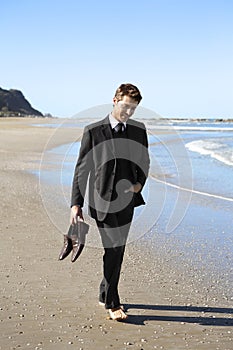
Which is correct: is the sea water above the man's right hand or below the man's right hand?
below

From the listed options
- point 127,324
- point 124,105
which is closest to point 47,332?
point 127,324

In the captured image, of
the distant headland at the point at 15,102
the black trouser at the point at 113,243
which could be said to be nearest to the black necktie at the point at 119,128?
Answer: the black trouser at the point at 113,243

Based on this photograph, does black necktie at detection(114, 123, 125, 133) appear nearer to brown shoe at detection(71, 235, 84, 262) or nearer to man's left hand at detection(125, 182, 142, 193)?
man's left hand at detection(125, 182, 142, 193)

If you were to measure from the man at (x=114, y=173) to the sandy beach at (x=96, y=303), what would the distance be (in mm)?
314

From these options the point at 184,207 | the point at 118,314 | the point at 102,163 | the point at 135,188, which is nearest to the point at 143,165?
the point at 135,188

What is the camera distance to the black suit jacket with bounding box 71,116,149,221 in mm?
4812

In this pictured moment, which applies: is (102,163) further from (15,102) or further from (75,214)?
(15,102)

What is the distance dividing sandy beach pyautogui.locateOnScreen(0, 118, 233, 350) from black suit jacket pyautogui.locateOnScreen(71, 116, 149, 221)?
0.93 m

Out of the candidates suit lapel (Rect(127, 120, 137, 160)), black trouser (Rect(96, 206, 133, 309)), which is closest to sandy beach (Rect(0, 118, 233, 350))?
black trouser (Rect(96, 206, 133, 309))

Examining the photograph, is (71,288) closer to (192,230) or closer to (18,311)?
(18,311)

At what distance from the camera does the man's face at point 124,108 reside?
471cm

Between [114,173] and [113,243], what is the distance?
59cm

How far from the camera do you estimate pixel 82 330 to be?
15.4ft

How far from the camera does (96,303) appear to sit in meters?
5.38
